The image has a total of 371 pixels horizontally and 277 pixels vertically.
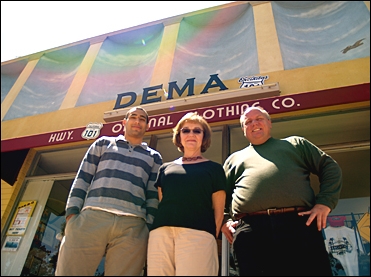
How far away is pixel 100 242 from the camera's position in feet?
6.50

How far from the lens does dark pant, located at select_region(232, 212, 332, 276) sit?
5.74 feet

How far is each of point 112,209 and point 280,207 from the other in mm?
1195

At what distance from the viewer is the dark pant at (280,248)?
5.74ft

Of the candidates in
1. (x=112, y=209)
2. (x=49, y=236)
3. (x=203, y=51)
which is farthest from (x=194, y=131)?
(x=203, y=51)

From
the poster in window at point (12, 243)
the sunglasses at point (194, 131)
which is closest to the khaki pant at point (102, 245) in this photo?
the sunglasses at point (194, 131)

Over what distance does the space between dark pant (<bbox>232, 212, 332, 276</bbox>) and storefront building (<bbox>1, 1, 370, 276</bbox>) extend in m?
1.07

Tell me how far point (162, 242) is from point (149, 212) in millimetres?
402

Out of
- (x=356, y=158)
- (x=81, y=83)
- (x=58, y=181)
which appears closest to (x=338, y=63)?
(x=356, y=158)

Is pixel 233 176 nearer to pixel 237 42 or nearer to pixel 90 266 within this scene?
pixel 90 266

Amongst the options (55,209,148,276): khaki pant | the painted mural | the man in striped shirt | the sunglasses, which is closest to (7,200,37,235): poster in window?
the painted mural

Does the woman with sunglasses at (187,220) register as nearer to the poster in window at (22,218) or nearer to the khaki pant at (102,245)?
the khaki pant at (102,245)

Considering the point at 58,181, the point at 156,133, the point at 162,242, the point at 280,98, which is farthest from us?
the point at 58,181

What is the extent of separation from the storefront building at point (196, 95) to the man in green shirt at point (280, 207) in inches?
41.3

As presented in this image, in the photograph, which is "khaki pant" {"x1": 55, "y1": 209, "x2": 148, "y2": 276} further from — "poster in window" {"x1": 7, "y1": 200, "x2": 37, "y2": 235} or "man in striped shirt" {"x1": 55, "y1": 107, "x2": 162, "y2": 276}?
"poster in window" {"x1": 7, "y1": 200, "x2": 37, "y2": 235}
